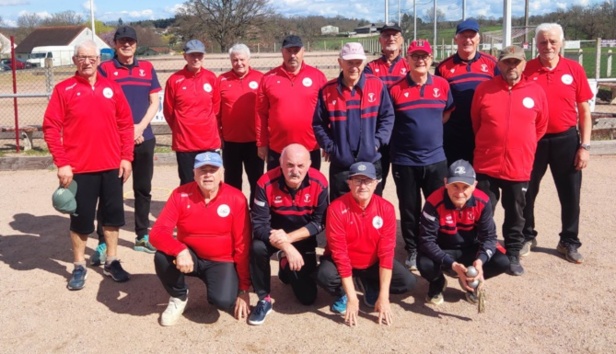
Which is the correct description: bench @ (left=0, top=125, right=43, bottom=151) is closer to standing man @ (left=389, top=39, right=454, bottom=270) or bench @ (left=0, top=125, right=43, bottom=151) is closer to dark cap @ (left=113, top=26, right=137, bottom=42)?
dark cap @ (left=113, top=26, right=137, bottom=42)

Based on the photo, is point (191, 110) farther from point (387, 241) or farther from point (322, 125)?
point (387, 241)

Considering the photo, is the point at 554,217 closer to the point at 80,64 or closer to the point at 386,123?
the point at 386,123

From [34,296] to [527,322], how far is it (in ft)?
12.9

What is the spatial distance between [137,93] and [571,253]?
435cm

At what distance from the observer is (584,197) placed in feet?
25.1

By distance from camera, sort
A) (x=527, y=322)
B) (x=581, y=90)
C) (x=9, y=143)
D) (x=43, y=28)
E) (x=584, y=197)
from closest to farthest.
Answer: (x=527, y=322) → (x=581, y=90) → (x=584, y=197) → (x=9, y=143) → (x=43, y=28)

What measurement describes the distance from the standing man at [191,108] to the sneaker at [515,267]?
299 cm

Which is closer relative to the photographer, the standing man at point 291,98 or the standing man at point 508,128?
the standing man at point 508,128

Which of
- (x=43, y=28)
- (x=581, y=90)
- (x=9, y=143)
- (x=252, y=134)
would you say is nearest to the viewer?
(x=581, y=90)

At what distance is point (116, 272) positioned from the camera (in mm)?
5258

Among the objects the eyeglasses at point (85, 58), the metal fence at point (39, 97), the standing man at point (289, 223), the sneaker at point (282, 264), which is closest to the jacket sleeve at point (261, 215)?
the standing man at point (289, 223)

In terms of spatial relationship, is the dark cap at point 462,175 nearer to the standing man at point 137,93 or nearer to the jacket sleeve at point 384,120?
the jacket sleeve at point 384,120

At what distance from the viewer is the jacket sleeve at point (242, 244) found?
445 cm

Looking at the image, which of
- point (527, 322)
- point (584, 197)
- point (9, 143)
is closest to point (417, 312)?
point (527, 322)
